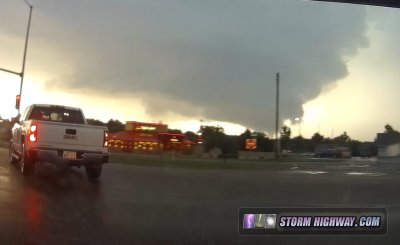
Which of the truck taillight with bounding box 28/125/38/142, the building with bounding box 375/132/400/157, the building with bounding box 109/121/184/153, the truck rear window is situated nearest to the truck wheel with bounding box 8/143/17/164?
the truck taillight with bounding box 28/125/38/142

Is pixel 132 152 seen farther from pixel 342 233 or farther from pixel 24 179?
pixel 342 233

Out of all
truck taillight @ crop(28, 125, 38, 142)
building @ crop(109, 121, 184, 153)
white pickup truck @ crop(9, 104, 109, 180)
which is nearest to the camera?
building @ crop(109, 121, 184, 153)

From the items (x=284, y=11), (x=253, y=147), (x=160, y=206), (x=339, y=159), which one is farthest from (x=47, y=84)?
(x=339, y=159)

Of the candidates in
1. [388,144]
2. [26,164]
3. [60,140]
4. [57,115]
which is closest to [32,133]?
[26,164]

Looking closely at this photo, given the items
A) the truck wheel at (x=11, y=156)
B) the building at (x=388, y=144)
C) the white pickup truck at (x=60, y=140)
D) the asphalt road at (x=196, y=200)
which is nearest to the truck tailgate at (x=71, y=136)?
the white pickup truck at (x=60, y=140)

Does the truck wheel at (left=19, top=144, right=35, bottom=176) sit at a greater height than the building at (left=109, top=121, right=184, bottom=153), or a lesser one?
lesser

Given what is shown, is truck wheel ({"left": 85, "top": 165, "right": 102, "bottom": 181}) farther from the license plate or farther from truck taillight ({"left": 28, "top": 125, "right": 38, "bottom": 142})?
truck taillight ({"left": 28, "top": 125, "right": 38, "bottom": 142})

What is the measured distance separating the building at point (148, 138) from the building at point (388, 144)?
163 cm

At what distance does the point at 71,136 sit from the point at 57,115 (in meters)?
0.27

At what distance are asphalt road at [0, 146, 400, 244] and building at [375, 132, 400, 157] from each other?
94mm

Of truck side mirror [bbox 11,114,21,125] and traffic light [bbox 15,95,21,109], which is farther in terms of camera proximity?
truck side mirror [bbox 11,114,21,125]

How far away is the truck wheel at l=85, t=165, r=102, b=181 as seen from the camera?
13.2 ft

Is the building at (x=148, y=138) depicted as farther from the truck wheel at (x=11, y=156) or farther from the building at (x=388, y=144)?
the building at (x=388, y=144)

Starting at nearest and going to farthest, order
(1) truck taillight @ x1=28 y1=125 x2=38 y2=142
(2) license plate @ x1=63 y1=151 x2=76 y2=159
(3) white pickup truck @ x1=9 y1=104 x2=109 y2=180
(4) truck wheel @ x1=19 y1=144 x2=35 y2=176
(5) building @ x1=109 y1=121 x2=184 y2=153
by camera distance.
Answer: (5) building @ x1=109 y1=121 x2=184 y2=153, (3) white pickup truck @ x1=9 y1=104 x2=109 y2=180, (2) license plate @ x1=63 y1=151 x2=76 y2=159, (4) truck wheel @ x1=19 y1=144 x2=35 y2=176, (1) truck taillight @ x1=28 y1=125 x2=38 y2=142
